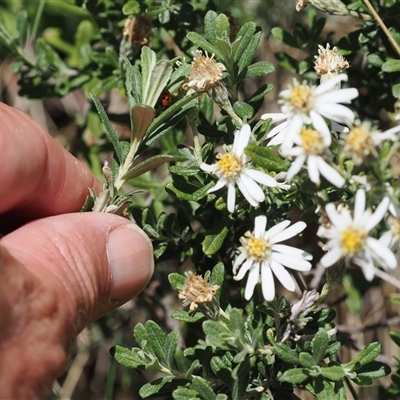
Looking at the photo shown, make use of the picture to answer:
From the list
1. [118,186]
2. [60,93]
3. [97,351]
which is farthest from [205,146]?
[97,351]

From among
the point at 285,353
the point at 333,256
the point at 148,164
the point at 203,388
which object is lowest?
the point at 203,388

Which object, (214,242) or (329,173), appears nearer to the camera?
(329,173)

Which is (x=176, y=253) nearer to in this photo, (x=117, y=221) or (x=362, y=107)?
(x=117, y=221)

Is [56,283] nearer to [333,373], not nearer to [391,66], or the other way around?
[333,373]

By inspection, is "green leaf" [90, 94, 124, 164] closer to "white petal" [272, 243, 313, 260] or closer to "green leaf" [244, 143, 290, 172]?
"green leaf" [244, 143, 290, 172]

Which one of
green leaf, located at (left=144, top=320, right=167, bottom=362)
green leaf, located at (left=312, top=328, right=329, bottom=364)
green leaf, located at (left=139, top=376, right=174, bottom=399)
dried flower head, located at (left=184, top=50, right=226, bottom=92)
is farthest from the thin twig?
green leaf, located at (left=139, top=376, right=174, bottom=399)

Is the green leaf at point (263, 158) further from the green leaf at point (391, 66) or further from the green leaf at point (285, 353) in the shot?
the green leaf at point (391, 66)

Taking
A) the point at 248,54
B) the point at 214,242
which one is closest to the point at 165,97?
the point at 248,54
